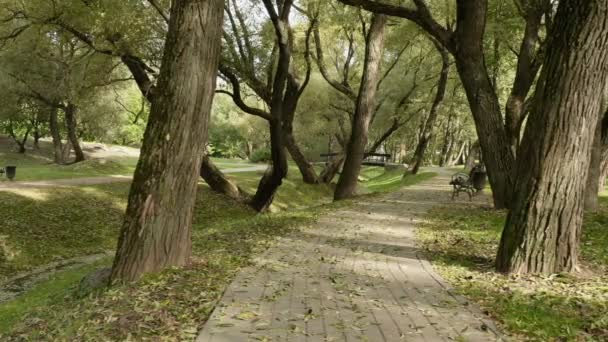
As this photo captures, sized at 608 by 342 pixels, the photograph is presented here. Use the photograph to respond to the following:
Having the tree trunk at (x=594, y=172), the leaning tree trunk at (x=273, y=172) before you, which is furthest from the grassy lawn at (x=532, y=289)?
the leaning tree trunk at (x=273, y=172)

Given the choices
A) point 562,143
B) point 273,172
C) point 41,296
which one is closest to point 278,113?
point 273,172

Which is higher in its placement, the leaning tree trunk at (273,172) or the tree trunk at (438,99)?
the tree trunk at (438,99)

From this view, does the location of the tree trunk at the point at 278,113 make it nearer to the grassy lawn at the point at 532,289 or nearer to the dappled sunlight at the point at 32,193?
the dappled sunlight at the point at 32,193

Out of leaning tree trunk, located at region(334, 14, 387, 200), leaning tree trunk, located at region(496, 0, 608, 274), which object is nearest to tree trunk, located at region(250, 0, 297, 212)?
leaning tree trunk, located at region(334, 14, 387, 200)

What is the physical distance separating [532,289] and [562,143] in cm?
173

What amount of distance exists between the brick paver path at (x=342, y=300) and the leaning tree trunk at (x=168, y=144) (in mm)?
1160

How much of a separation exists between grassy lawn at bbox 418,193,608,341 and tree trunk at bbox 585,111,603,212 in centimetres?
184

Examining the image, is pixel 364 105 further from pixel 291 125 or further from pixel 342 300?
pixel 342 300

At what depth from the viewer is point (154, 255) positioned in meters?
6.06

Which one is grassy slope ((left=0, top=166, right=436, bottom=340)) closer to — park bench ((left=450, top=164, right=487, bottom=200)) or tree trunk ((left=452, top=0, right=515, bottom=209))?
tree trunk ((left=452, top=0, right=515, bottom=209))

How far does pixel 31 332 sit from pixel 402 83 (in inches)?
1285

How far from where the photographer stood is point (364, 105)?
18.0 metres

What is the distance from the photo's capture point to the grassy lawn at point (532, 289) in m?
4.58

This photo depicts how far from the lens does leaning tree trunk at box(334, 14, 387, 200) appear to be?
1758 cm
